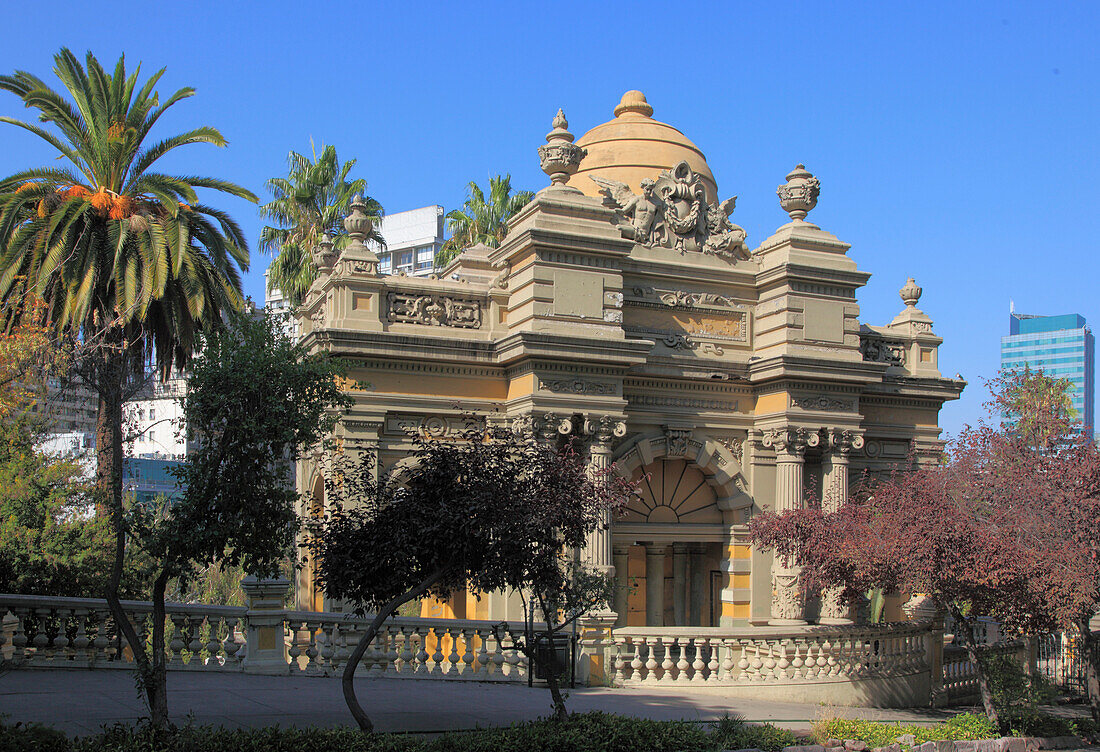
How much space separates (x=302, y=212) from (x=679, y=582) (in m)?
16.4

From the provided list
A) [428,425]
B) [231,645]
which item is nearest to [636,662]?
[428,425]

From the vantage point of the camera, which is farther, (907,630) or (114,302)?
(114,302)

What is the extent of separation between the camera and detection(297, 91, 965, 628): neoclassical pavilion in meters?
20.4

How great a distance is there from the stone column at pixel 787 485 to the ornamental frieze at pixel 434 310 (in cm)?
708

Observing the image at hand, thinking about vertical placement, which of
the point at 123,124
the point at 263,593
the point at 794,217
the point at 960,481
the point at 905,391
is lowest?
the point at 263,593

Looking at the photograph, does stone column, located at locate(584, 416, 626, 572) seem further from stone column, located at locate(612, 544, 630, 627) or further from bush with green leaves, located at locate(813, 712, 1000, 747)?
bush with green leaves, located at locate(813, 712, 1000, 747)

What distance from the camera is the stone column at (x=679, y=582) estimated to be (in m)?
23.8

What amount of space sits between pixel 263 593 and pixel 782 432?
39.3ft

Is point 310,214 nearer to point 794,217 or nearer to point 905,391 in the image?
point 794,217

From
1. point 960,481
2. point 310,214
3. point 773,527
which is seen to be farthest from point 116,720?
point 310,214

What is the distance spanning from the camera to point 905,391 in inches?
972

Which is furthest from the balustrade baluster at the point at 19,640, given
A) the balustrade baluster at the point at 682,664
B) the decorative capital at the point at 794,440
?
the decorative capital at the point at 794,440

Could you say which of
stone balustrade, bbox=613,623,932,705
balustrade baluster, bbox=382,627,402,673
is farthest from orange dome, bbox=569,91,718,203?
balustrade baluster, bbox=382,627,402,673

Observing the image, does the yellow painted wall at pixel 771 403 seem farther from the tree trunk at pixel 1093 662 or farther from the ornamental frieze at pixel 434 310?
the tree trunk at pixel 1093 662
